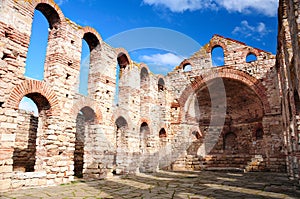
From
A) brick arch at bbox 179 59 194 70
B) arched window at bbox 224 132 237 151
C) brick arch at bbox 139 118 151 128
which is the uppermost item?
brick arch at bbox 179 59 194 70

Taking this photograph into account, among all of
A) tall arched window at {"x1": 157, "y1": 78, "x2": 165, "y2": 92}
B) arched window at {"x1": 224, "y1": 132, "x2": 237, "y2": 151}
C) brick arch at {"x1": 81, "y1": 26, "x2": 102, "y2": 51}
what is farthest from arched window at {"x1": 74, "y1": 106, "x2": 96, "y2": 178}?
arched window at {"x1": 224, "y1": 132, "x2": 237, "y2": 151}

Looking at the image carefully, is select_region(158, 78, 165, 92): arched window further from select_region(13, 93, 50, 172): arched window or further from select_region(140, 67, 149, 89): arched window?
select_region(13, 93, 50, 172): arched window

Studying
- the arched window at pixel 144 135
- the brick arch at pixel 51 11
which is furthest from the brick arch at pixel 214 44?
the brick arch at pixel 51 11

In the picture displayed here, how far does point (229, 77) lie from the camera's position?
14.6 metres

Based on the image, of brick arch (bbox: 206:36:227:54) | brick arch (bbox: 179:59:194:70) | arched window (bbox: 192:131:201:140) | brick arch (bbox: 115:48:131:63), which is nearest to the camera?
brick arch (bbox: 115:48:131:63)

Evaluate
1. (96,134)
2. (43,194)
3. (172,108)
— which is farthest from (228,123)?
(43,194)

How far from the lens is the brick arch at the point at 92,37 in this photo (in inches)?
383

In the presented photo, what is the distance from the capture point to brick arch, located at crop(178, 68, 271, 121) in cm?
1344

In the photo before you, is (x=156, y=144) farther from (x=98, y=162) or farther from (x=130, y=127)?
(x=98, y=162)

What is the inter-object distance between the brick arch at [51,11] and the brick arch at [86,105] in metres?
2.89

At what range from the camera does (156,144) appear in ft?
43.3

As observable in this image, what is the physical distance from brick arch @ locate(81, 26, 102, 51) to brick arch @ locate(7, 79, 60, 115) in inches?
125

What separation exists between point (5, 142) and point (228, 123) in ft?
48.7

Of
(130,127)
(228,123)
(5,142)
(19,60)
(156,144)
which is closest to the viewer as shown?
(5,142)
